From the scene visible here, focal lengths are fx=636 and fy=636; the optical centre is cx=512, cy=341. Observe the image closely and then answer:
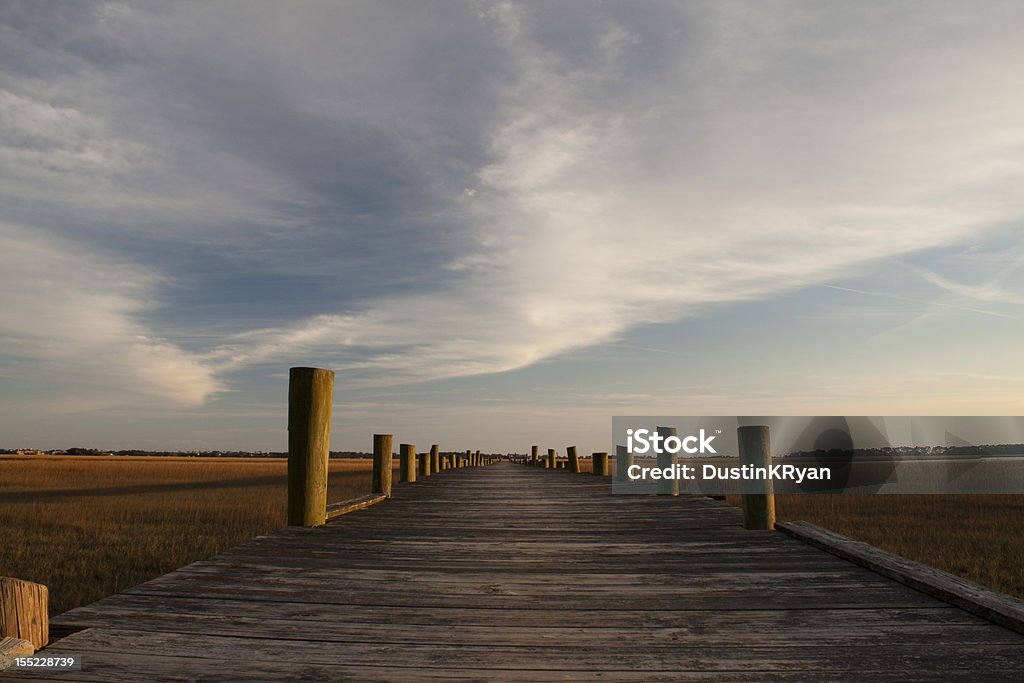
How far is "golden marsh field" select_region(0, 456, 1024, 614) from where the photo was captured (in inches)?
303

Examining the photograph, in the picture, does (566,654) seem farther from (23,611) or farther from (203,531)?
(203,531)

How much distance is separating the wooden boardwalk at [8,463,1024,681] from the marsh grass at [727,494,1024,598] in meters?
4.89

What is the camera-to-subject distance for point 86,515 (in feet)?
43.5

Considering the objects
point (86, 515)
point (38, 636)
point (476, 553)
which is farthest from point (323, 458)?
point (86, 515)

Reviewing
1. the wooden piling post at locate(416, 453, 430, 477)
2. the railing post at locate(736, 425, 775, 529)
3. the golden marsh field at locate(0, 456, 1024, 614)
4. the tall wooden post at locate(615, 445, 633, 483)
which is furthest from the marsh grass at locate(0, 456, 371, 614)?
the railing post at locate(736, 425, 775, 529)

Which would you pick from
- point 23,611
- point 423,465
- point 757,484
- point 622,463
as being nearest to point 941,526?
point 622,463

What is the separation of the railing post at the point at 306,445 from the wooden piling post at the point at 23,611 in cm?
319

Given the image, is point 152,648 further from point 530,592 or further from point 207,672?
point 530,592

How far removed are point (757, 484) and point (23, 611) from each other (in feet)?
17.2

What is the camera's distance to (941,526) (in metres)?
13.1

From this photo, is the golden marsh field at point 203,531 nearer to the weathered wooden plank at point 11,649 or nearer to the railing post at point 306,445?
the railing post at point 306,445

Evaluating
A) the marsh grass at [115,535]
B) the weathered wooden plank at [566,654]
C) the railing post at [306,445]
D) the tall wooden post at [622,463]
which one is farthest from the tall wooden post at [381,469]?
the weathered wooden plank at [566,654]

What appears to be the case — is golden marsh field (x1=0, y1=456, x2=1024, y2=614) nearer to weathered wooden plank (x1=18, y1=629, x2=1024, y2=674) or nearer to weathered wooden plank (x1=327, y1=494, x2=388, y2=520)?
weathered wooden plank (x1=327, y1=494, x2=388, y2=520)

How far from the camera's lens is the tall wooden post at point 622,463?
11320 mm
